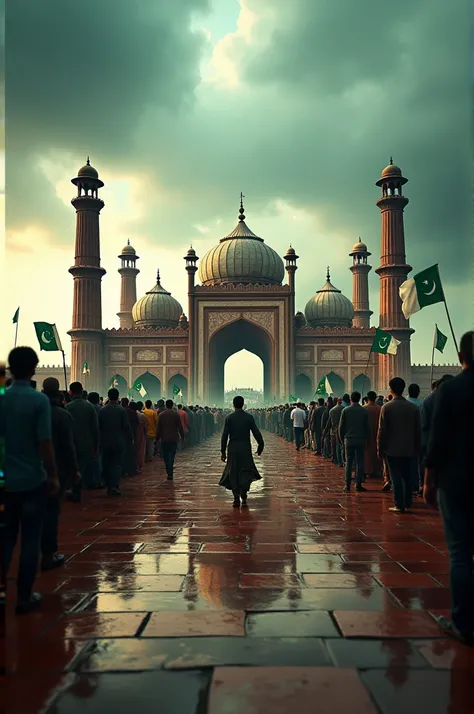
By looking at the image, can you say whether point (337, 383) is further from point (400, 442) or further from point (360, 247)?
point (400, 442)

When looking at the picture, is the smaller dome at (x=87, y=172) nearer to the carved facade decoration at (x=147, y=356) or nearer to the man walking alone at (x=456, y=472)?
the carved facade decoration at (x=147, y=356)

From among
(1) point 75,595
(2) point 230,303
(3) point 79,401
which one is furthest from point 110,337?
(1) point 75,595

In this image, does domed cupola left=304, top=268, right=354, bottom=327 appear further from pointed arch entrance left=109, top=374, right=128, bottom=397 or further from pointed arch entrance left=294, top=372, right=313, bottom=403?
pointed arch entrance left=109, top=374, right=128, bottom=397

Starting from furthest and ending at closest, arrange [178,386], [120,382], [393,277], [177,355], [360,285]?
[360,285]
[120,382]
[177,355]
[178,386]
[393,277]

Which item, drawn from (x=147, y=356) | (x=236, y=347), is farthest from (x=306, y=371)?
(x=147, y=356)

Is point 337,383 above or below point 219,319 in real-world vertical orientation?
below

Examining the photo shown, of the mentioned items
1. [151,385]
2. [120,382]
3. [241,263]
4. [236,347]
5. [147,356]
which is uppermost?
[241,263]

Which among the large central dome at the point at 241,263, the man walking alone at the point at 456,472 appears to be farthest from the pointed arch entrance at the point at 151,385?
the man walking alone at the point at 456,472
